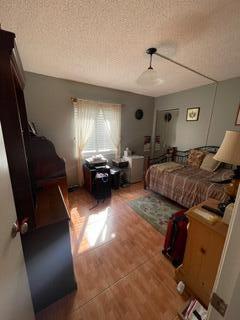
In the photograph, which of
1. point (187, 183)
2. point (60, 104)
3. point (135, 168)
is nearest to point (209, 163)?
point (187, 183)

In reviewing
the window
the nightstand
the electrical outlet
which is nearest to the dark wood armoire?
the electrical outlet

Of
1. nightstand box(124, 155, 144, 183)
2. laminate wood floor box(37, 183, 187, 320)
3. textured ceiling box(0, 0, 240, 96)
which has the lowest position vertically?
laminate wood floor box(37, 183, 187, 320)

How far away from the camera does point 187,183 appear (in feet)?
7.84

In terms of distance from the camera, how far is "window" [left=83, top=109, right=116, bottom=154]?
3.40m

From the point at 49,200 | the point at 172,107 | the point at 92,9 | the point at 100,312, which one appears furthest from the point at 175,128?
the point at 100,312

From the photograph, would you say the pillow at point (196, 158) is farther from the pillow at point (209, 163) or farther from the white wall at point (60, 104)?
the white wall at point (60, 104)

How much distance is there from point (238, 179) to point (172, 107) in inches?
124

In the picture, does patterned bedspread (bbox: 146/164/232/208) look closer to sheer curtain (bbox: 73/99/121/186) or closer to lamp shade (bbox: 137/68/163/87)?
sheer curtain (bbox: 73/99/121/186)

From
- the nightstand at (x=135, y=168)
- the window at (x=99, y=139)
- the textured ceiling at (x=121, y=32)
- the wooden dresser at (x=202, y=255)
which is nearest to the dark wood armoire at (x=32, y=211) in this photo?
the textured ceiling at (x=121, y=32)

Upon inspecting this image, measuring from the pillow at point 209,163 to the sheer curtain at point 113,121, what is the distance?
6.76 ft

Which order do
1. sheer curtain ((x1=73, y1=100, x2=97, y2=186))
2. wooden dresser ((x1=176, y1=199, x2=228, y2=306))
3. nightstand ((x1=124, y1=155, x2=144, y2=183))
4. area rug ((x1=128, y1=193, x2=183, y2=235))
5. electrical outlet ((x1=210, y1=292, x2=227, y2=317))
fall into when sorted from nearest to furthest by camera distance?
electrical outlet ((x1=210, y1=292, x2=227, y2=317)) < wooden dresser ((x1=176, y1=199, x2=228, y2=306)) < area rug ((x1=128, y1=193, x2=183, y2=235)) < sheer curtain ((x1=73, y1=100, x2=97, y2=186)) < nightstand ((x1=124, y1=155, x2=144, y2=183))

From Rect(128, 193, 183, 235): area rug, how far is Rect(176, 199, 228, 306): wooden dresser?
0.77 m

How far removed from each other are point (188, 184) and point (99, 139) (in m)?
2.26

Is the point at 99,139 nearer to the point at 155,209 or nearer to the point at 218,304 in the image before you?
the point at 155,209
